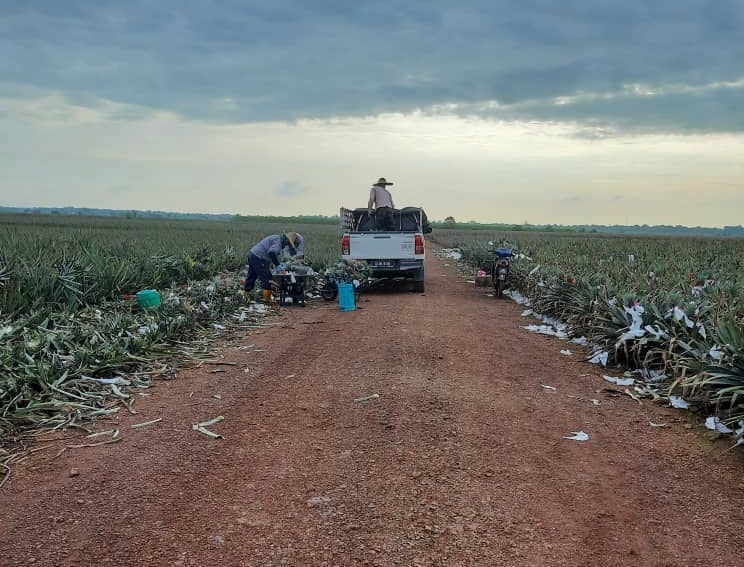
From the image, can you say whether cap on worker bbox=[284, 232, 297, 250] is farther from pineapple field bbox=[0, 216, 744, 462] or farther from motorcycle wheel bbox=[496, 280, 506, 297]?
motorcycle wheel bbox=[496, 280, 506, 297]

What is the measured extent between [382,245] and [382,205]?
5.66 ft

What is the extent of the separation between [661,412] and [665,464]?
153cm

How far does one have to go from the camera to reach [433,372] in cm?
716

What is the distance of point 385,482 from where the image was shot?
164 inches

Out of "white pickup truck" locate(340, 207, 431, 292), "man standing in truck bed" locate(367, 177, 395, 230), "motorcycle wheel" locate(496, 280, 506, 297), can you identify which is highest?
"man standing in truck bed" locate(367, 177, 395, 230)

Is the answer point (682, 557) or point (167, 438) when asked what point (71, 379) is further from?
point (682, 557)

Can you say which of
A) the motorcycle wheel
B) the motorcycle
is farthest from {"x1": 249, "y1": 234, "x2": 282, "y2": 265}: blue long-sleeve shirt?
the motorcycle wheel

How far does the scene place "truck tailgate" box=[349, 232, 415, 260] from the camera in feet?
50.1

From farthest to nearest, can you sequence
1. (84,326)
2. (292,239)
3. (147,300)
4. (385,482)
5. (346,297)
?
1. (292,239)
2. (346,297)
3. (147,300)
4. (84,326)
5. (385,482)

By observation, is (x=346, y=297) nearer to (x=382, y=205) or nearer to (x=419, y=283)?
(x=419, y=283)

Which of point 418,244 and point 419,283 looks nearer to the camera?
point 418,244

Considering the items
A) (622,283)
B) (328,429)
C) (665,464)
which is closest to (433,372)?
(328,429)

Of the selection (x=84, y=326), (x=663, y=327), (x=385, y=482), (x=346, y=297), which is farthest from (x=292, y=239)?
(x=385, y=482)

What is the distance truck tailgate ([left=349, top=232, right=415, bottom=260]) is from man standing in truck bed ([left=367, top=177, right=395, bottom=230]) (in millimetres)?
1454
